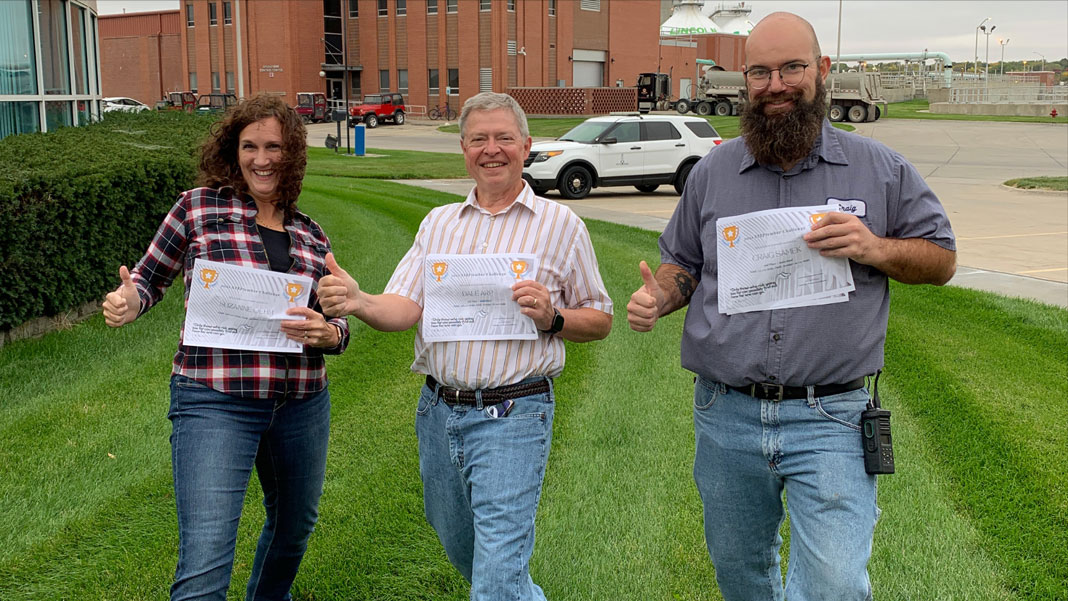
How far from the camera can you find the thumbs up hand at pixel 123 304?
3232 mm

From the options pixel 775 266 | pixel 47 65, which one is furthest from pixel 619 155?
pixel 775 266

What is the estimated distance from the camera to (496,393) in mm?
3266

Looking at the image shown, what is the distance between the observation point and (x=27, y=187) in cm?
676

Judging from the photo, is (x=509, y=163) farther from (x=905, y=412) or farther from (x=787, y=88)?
(x=905, y=412)

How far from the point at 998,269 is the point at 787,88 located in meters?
10.5

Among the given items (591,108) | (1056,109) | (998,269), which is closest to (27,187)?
(998,269)

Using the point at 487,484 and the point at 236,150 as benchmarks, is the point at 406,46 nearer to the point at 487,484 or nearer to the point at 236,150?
the point at 236,150

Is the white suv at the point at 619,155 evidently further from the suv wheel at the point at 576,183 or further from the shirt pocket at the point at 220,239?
the shirt pocket at the point at 220,239

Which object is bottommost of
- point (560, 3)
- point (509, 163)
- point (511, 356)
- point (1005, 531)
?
point (1005, 531)

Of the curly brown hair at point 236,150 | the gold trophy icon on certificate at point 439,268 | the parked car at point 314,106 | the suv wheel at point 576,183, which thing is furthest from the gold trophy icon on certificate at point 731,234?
the parked car at point 314,106

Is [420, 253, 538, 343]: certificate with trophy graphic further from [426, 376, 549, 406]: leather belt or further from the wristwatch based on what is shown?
[426, 376, 549, 406]: leather belt

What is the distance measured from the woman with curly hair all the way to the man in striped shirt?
28 centimetres

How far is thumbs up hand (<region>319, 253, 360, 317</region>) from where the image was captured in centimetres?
316

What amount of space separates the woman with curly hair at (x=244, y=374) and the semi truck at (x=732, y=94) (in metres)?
42.1
